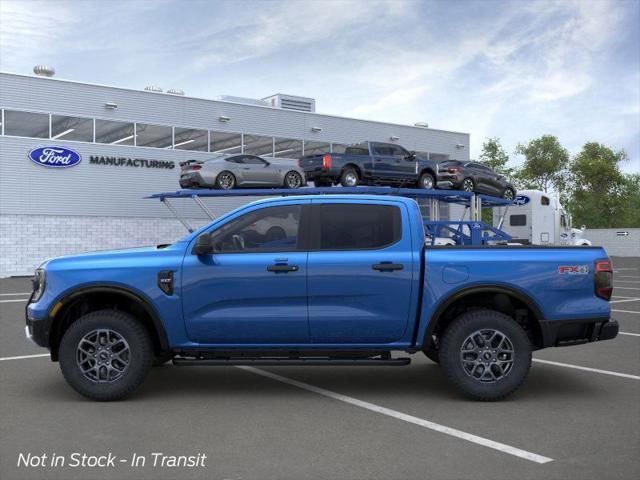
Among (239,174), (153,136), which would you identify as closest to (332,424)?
(239,174)

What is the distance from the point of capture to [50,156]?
27.6m

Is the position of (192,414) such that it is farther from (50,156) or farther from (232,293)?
(50,156)

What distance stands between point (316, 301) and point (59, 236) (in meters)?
24.4

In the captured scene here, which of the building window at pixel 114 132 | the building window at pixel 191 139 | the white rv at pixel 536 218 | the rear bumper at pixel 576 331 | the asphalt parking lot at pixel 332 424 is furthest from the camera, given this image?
the building window at pixel 191 139

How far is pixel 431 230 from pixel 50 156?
55.6 ft

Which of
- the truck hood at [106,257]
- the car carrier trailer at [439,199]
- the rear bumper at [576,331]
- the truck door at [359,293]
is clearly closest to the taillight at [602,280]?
the rear bumper at [576,331]

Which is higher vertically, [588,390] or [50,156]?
[50,156]

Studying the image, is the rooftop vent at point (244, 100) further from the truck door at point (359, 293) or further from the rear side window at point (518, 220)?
the truck door at point (359, 293)

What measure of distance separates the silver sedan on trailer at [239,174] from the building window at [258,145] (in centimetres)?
924

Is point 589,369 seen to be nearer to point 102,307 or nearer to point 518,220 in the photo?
point 102,307

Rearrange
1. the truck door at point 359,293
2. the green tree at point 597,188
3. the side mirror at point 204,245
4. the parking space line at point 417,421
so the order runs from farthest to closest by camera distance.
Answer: the green tree at point 597,188
the truck door at point 359,293
the side mirror at point 204,245
the parking space line at point 417,421

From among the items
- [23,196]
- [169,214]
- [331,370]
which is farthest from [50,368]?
[169,214]

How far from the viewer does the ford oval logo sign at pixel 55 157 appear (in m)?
27.4

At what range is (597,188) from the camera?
253 ft
